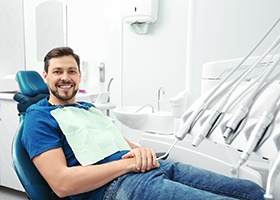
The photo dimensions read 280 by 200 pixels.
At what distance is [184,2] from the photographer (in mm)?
1979

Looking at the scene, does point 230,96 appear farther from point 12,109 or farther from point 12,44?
point 12,44

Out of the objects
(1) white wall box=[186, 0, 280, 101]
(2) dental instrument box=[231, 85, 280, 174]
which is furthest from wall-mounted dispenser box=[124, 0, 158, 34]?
(2) dental instrument box=[231, 85, 280, 174]

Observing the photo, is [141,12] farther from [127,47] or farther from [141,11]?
[127,47]

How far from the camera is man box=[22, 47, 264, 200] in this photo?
2.82 ft

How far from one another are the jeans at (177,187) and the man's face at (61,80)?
0.46 metres

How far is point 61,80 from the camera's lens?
1.16 meters

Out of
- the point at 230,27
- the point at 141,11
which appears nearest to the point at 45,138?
the point at 141,11

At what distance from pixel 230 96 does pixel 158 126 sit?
901 mm

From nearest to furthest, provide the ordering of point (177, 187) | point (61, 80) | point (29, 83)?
point (177, 187) < point (61, 80) < point (29, 83)

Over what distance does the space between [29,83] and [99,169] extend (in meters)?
0.70

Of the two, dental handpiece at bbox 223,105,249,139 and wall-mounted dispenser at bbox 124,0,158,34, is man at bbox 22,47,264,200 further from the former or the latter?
wall-mounted dispenser at bbox 124,0,158,34

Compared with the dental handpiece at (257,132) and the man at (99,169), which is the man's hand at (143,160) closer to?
the man at (99,169)

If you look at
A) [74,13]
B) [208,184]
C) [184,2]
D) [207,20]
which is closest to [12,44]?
[74,13]

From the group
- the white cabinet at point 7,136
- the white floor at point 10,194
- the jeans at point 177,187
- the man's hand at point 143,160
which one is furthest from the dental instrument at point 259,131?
the white floor at point 10,194
